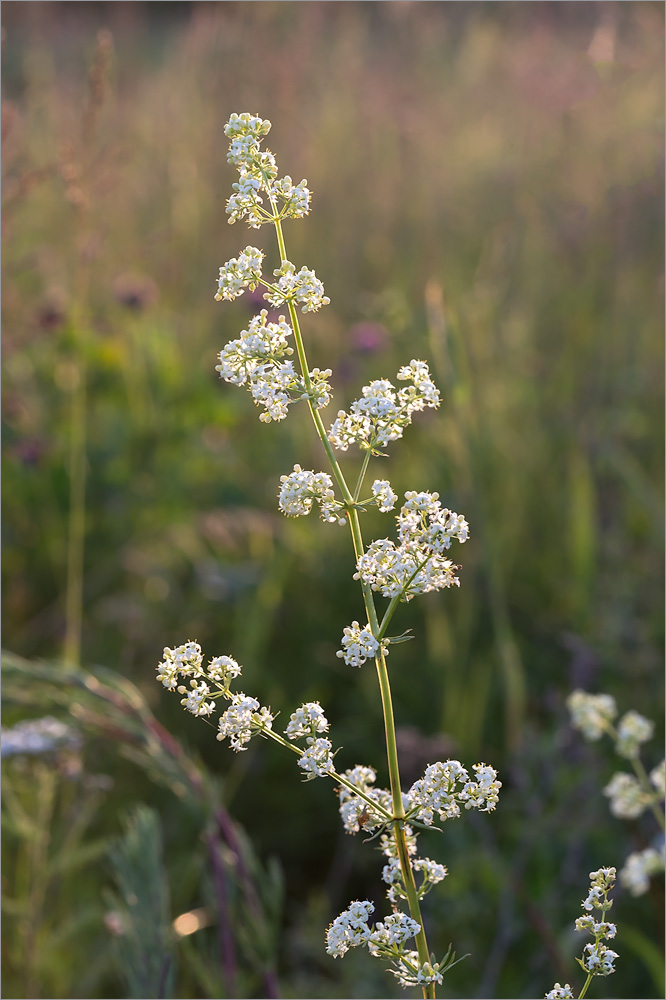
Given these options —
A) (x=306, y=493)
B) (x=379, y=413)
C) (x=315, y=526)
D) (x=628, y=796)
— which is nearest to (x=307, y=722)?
(x=306, y=493)

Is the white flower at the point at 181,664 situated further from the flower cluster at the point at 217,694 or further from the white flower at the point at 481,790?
the white flower at the point at 481,790

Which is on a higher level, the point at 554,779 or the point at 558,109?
the point at 558,109

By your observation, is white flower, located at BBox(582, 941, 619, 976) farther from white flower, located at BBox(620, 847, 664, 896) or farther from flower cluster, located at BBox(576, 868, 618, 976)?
white flower, located at BBox(620, 847, 664, 896)

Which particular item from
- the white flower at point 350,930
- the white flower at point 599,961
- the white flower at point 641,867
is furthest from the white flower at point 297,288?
the white flower at point 641,867

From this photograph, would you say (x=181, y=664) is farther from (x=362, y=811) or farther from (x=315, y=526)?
(x=315, y=526)

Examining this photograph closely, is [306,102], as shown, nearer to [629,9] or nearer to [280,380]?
[629,9]

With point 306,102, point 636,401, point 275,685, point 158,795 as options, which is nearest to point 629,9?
point 306,102

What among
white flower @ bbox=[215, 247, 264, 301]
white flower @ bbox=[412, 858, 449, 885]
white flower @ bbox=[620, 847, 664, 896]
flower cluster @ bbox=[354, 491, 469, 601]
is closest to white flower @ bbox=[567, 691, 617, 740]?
white flower @ bbox=[620, 847, 664, 896]
